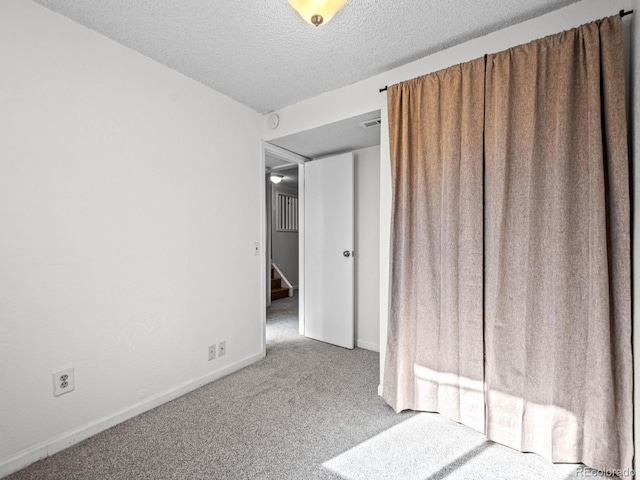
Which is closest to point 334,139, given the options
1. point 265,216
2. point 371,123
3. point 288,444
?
point 371,123

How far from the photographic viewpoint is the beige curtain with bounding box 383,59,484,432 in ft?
5.90

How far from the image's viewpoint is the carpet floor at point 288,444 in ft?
5.00

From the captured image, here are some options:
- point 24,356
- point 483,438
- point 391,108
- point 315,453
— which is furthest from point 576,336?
point 24,356

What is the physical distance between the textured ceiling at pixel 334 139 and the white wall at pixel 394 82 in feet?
0.26

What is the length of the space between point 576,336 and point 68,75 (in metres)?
3.00

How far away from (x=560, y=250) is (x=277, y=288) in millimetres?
4858

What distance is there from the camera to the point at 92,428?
5.92 ft

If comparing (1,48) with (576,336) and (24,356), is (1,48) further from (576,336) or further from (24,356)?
(576,336)

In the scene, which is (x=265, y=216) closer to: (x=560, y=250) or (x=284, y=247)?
(x=560, y=250)

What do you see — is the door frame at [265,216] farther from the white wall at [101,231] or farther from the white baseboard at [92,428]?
the white baseboard at [92,428]

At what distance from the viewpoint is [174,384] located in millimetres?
2252

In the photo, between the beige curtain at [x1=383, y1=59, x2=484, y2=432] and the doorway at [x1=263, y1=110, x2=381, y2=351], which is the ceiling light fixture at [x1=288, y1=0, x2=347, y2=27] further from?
the doorway at [x1=263, y1=110, x2=381, y2=351]

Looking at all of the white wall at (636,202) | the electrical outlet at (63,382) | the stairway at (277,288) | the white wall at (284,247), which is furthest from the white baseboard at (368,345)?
the white wall at (284,247)

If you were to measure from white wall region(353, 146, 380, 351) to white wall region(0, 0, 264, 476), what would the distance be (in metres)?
1.32
